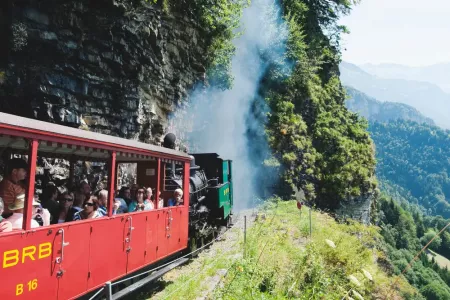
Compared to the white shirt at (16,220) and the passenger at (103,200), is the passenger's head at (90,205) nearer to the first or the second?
the passenger at (103,200)

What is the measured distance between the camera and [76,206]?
5910 mm

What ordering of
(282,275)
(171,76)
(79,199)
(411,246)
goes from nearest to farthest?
(79,199), (282,275), (171,76), (411,246)

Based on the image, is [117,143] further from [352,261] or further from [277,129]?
[277,129]

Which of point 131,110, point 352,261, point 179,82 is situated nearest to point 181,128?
point 179,82

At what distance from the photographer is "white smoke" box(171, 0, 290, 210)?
25.0 metres

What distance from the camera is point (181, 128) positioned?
70.7ft

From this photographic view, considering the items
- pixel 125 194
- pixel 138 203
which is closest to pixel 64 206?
pixel 138 203

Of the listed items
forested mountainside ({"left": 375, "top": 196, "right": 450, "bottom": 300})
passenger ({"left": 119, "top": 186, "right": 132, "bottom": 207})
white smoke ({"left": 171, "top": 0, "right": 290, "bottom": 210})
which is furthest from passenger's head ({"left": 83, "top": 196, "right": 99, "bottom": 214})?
forested mountainside ({"left": 375, "top": 196, "right": 450, "bottom": 300})

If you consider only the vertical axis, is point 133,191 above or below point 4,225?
above

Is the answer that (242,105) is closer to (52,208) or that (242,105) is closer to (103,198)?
(103,198)

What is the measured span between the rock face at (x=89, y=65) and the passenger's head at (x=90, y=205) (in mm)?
6408

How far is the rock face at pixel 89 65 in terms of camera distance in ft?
36.3

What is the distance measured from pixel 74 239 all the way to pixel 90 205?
2.66 ft

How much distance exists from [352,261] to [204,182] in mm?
5484
